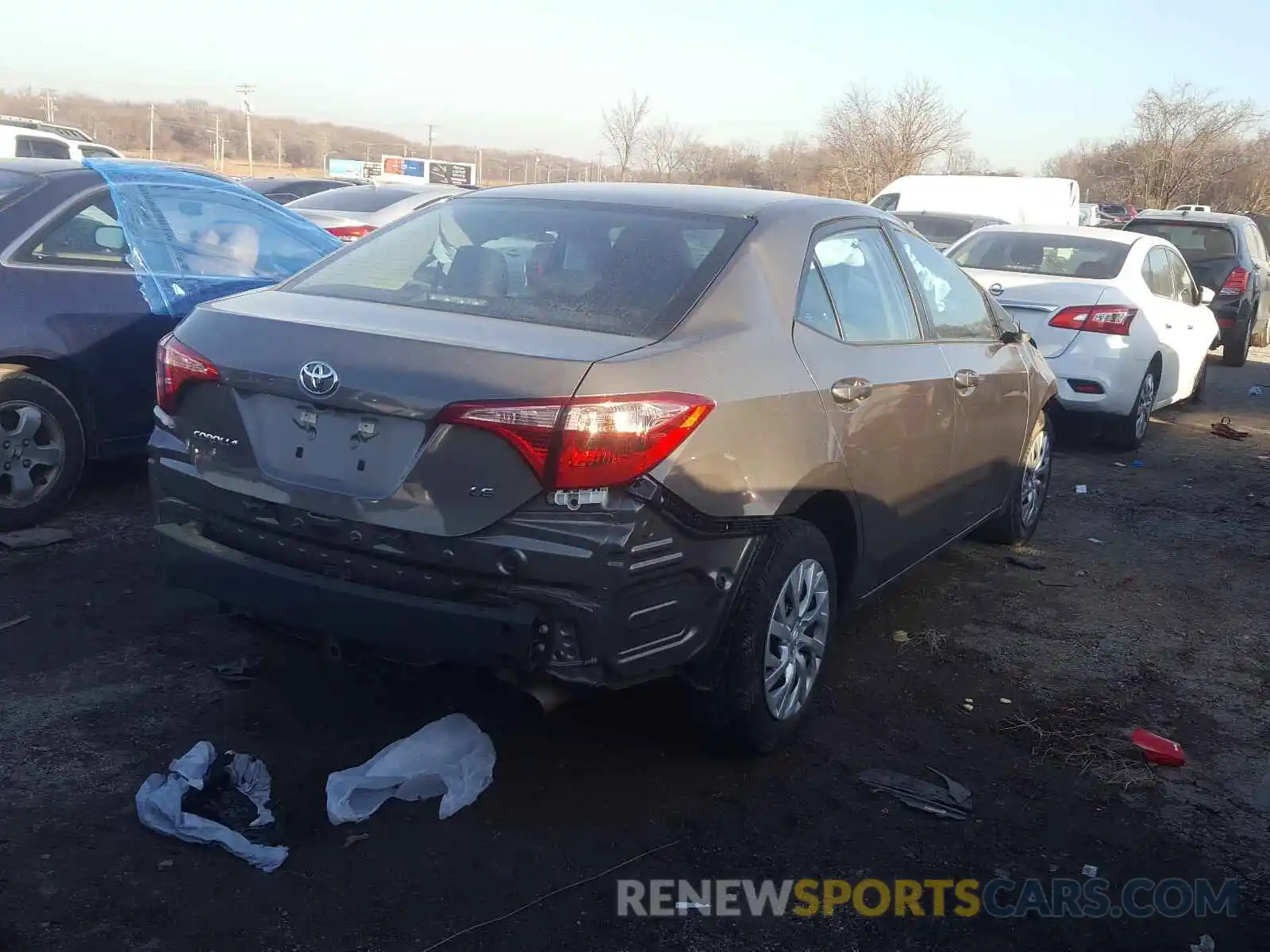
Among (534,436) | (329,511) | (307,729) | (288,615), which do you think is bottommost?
(307,729)

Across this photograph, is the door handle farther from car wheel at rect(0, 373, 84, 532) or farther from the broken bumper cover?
car wheel at rect(0, 373, 84, 532)

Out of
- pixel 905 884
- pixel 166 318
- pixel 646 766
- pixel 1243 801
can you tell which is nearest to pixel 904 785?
pixel 905 884

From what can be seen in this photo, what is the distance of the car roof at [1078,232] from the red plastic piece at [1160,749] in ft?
20.5

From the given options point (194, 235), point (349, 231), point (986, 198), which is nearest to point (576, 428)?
point (194, 235)

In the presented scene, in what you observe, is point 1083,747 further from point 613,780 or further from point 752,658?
point 613,780

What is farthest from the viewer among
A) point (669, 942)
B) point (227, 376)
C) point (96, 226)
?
point (96, 226)

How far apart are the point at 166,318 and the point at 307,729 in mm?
2882

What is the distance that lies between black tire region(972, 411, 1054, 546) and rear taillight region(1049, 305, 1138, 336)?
2315 mm

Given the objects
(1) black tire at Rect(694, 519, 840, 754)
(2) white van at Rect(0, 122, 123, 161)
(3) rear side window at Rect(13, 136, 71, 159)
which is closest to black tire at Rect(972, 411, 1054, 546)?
(1) black tire at Rect(694, 519, 840, 754)

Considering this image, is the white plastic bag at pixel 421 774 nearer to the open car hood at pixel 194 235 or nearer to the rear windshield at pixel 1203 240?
the open car hood at pixel 194 235

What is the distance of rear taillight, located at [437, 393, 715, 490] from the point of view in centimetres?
293

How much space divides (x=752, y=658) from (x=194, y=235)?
13.7ft

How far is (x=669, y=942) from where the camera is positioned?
2.79 m

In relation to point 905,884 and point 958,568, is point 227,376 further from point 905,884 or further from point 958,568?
point 958,568
